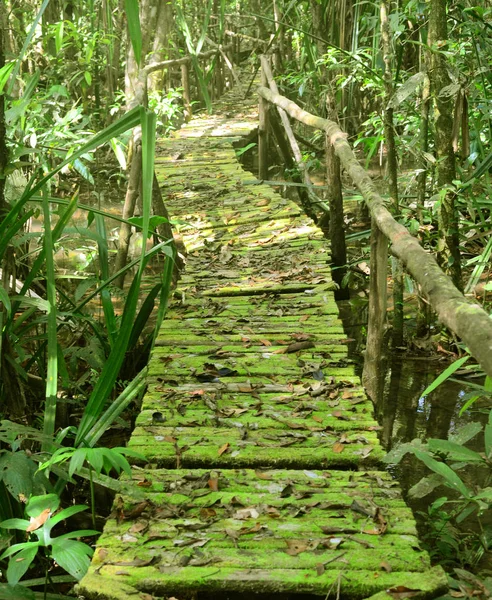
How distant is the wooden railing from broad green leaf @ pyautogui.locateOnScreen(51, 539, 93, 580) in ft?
2.94

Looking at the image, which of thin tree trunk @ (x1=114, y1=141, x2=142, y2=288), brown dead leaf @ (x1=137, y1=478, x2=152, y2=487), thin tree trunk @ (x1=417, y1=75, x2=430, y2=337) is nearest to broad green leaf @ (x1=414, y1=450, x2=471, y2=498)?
brown dead leaf @ (x1=137, y1=478, x2=152, y2=487)

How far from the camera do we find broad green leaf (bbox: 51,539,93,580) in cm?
164

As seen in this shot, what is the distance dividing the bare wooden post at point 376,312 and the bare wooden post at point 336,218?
164 cm

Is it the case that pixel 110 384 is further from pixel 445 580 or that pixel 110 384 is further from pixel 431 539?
pixel 431 539

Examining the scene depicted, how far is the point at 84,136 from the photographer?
5.23 m

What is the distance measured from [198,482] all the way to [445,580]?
0.67m

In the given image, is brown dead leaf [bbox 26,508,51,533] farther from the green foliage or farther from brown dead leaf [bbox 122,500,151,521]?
brown dead leaf [bbox 122,500,151,521]

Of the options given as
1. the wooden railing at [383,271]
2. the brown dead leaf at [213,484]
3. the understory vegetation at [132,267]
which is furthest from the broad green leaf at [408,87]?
the brown dead leaf at [213,484]

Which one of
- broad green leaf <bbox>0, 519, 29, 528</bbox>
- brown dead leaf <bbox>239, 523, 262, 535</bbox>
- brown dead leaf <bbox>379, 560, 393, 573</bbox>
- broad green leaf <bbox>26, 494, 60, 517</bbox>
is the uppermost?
broad green leaf <bbox>26, 494, 60, 517</bbox>

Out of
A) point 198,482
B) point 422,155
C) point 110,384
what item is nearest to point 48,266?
point 110,384

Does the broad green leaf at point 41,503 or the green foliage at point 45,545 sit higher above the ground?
the broad green leaf at point 41,503

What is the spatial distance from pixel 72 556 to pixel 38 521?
5.8 inches

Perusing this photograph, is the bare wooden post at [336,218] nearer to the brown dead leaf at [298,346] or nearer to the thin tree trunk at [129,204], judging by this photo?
the thin tree trunk at [129,204]

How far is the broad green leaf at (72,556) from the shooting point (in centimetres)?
164
